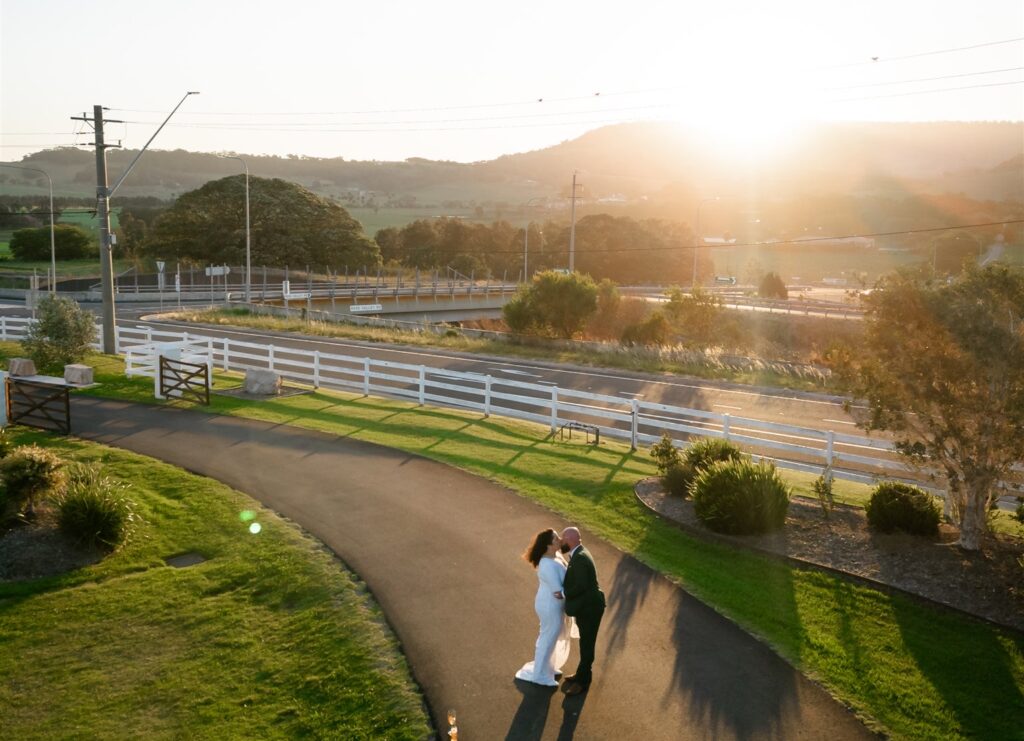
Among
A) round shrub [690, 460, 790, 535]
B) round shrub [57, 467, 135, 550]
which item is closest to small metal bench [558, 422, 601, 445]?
round shrub [690, 460, 790, 535]

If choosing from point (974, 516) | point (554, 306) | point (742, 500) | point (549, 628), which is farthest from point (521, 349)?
point (549, 628)

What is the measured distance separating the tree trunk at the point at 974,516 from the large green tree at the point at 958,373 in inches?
0.5

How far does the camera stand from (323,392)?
25828 mm

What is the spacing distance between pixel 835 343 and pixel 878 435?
415 inches

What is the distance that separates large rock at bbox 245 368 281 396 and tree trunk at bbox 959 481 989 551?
59.6 ft

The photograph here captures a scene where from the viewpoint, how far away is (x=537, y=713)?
820cm

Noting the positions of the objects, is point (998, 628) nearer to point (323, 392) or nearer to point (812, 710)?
point (812, 710)

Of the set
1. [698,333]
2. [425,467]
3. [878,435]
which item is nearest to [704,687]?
[425,467]

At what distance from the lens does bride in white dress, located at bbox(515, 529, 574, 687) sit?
27.9ft

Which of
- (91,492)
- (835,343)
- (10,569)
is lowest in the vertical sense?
(10,569)

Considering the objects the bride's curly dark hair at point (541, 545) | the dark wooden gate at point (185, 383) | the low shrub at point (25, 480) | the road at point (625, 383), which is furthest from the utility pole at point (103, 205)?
the bride's curly dark hair at point (541, 545)

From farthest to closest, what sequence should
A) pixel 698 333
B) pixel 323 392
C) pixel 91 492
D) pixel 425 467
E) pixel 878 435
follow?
1. pixel 698 333
2. pixel 323 392
3. pixel 878 435
4. pixel 425 467
5. pixel 91 492

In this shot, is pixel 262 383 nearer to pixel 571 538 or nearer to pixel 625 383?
pixel 625 383

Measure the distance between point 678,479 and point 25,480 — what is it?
10.3m
